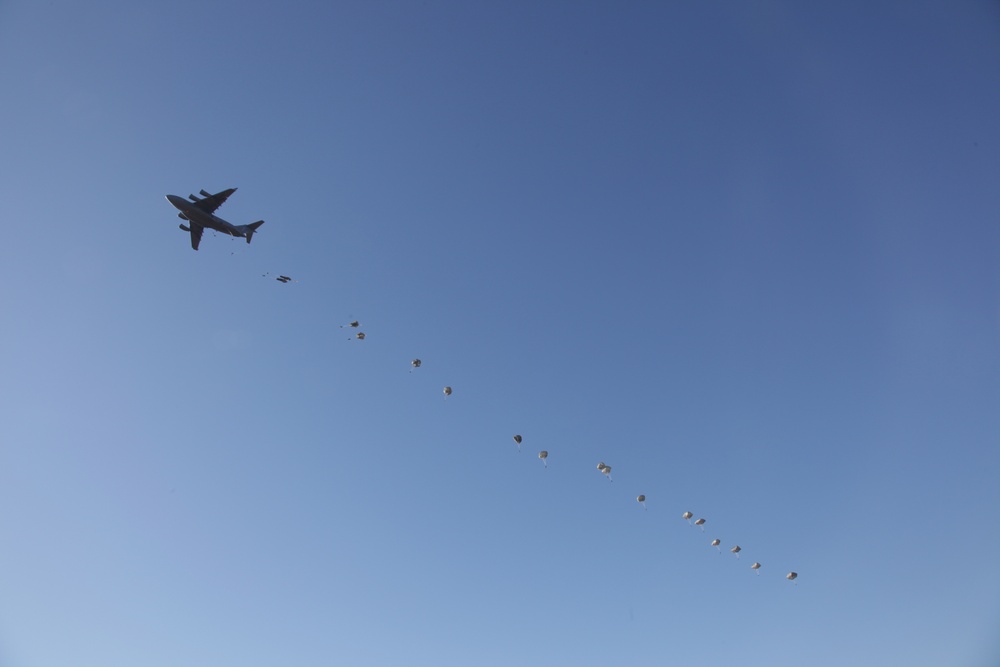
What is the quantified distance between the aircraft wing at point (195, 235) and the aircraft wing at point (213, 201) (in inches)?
78.1

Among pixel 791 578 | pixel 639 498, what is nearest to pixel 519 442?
pixel 639 498

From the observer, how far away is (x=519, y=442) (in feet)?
194

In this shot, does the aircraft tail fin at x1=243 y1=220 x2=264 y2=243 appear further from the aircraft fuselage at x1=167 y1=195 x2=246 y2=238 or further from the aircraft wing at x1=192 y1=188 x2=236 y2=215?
the aircraft wing at x1=192 y1=188 x2=236 y2=215

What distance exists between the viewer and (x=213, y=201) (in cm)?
5672

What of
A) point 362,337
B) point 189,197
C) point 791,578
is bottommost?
point 791,578

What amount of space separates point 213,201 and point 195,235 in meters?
3.77

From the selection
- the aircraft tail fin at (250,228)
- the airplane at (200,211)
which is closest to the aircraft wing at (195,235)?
the airplane at (200,211)

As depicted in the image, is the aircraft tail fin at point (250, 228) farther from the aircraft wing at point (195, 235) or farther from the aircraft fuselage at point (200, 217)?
the aircraft wing at point (195, 235)

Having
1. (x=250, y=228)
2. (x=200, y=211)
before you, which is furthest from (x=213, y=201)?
(x=250, y=228)

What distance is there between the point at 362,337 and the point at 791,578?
46.6 metres

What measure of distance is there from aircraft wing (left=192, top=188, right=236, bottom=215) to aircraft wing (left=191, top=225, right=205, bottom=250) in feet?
6.51

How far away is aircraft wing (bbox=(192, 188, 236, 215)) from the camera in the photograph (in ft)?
184

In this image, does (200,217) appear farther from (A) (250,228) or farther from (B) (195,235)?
(A) (250,228)

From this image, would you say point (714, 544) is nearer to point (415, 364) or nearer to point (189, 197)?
point (415, 364)
